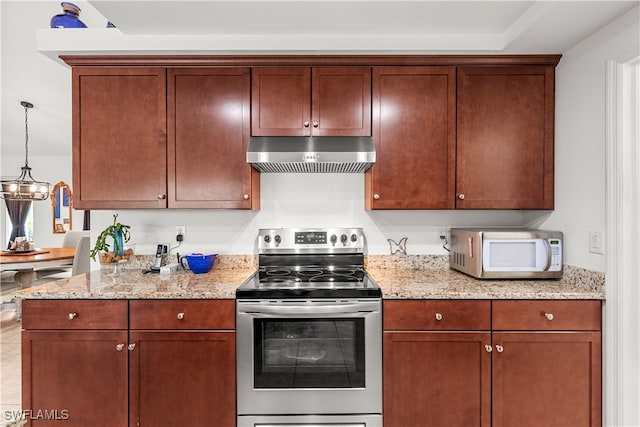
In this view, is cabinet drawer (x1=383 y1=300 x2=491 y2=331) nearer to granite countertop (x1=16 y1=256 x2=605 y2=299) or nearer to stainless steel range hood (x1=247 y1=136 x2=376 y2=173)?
granite countertop (x1=16 y1=256 x2=605 y2=299)

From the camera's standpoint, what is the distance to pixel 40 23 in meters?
2.83

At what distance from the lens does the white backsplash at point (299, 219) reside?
8.49 feet

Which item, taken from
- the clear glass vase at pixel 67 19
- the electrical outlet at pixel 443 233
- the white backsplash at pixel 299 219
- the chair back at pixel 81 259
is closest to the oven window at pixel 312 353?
the white backsplash at pixel 299 219

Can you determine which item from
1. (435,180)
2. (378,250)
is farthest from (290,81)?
(378,250)

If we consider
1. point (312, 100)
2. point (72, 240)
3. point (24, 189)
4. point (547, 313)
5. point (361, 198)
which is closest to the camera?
point (547, 313)

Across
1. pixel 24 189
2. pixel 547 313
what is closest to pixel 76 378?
pixel 547 313

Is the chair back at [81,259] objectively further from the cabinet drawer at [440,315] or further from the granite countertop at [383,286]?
the cabinet drawer at [440,315]

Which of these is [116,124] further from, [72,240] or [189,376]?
[72,240]

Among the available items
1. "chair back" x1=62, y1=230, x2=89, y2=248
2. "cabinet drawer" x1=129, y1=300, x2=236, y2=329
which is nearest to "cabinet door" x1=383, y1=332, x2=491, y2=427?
"cabinet drawer" x1=129, y1=300, x2=236, y2=329

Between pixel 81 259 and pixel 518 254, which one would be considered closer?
pixel 518 254

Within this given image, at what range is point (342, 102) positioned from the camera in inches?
89.0

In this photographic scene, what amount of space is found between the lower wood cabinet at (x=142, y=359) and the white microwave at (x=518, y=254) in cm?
145

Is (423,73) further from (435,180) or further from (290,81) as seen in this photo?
(290,81)

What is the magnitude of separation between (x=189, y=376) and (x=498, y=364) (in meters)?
1.56
